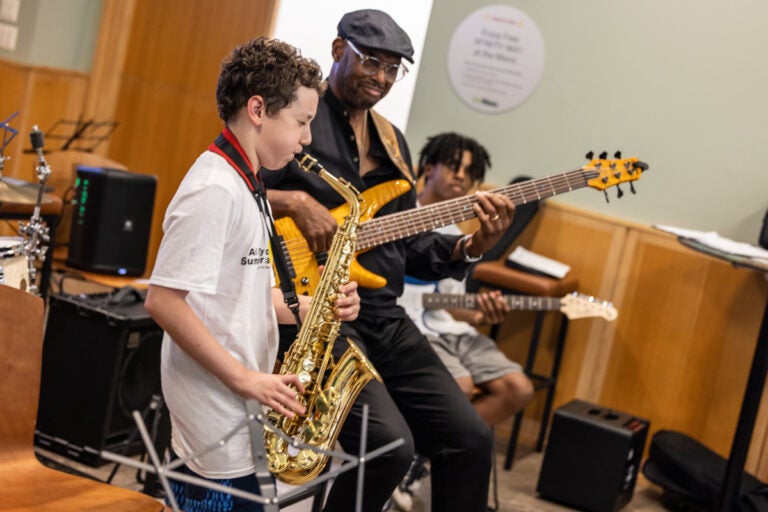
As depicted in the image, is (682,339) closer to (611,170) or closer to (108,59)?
(611,170)

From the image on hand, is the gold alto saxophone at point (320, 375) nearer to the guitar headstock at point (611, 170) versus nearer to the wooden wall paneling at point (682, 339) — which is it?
the guitar headstock at point (611, 170)

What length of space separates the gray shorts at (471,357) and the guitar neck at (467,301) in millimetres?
161

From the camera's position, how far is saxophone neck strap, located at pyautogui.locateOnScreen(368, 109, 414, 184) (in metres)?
3.25

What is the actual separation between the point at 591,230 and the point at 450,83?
3.99 ft

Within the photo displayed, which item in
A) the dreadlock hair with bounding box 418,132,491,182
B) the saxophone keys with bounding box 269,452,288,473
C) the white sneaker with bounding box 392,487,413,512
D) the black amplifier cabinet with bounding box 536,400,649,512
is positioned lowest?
the white sneaker with bounding box 392,487,413,512

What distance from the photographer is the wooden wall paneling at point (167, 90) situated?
6953 millimetres

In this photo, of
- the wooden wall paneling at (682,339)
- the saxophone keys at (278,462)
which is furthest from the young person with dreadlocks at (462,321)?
the saxophone keys at (278,462)

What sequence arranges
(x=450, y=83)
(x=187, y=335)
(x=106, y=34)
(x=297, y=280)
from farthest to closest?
(x=106, y=34), (x=450, y=83), (x=297, y=280), (x=187, y=335)

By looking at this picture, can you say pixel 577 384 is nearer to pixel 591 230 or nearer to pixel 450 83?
pixel 591 230

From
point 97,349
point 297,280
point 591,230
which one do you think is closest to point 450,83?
point 591,230

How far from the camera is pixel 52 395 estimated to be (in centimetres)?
409

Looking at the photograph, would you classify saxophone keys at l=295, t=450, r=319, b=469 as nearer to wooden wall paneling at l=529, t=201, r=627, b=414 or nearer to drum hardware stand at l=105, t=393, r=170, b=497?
drum hardware stand at l=105, t=393, r=170, b=497

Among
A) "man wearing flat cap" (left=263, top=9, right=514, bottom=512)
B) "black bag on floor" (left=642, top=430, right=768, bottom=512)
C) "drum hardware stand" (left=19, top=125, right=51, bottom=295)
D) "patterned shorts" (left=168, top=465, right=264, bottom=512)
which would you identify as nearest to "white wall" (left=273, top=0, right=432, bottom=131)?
"man wearing flat cap" (left=263, top=9, right=514, bottom=512)

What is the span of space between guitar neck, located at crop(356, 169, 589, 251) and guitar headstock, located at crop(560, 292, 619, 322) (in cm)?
178
